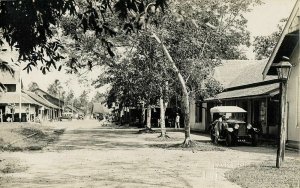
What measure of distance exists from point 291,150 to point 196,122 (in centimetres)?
2098

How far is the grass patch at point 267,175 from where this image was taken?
373 inches

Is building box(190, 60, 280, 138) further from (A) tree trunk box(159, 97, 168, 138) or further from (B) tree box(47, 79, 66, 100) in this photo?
(B) tree box(47, 79, 66, 100)

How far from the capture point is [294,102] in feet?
64.7

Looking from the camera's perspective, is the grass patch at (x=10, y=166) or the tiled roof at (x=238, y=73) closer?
the grass patch at (x=10, y=166)

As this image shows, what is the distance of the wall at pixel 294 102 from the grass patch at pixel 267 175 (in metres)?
6.40

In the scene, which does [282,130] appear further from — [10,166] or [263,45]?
[263,45]

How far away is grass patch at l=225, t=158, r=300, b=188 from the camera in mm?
9484

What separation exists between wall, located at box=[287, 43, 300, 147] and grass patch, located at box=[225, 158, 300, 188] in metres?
6.40

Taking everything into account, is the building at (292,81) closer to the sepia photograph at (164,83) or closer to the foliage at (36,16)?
the sepia photograph at (164,83)

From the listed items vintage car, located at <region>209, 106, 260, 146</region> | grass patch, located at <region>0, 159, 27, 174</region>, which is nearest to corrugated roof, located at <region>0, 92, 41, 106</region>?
vintage car, located at <region>209, 106, 260, 146</region>

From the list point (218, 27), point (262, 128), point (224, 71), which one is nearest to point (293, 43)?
point (218, 27)

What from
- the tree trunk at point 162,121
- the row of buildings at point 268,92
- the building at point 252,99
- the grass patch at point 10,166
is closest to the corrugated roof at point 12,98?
the row of buildings at point 268,92

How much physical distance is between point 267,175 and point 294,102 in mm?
9685

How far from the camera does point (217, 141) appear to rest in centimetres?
2223
